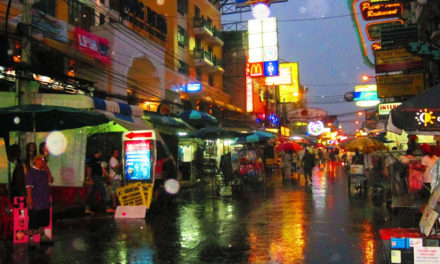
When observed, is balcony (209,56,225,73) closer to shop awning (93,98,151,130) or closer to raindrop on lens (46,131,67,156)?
shop awning (93,98,151,130)

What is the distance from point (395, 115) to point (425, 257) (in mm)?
2652

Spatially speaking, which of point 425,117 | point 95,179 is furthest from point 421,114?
point 95,179

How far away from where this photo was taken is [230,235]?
902cm

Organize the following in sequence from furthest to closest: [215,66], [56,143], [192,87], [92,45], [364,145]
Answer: [215,66]
[192,87]
[92,45]
[364,145]
[56,143]

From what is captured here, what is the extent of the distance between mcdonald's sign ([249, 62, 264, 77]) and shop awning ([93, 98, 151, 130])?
20.9 metres

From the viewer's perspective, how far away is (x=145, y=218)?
11.4m

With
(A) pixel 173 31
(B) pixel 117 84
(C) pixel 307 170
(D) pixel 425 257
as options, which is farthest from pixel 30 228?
(A) pixel 173 31

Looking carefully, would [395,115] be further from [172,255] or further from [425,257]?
[172,255]

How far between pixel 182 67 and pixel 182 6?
4655 mm

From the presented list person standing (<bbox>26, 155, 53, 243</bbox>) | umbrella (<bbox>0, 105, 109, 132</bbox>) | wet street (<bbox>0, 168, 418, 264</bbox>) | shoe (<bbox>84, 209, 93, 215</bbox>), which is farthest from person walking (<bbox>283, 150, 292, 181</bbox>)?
person standing (<bbox>26, 155, 53, 243</bbox>)

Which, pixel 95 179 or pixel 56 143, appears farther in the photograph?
pixel 56 143

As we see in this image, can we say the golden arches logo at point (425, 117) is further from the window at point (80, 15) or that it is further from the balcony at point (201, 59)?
the balcony at point (201, 59)

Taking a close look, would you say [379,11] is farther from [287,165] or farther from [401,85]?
[287,165]

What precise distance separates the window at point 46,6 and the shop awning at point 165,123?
545 centimetres
